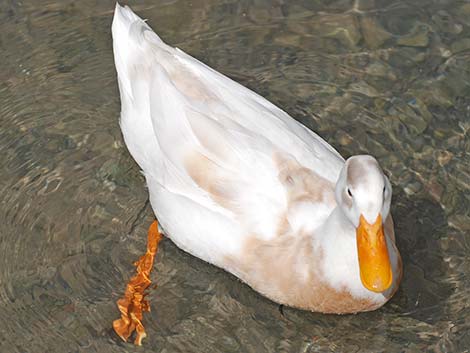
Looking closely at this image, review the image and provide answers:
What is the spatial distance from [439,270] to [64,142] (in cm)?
184

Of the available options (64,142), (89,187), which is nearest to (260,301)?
(89,187)

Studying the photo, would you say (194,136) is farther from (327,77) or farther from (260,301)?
(327,77)

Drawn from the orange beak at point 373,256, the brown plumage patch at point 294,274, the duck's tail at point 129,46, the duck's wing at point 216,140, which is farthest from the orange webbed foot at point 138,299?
the orange beak at point 373,256

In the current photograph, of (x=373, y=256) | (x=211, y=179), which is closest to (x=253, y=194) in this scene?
(x=211, y=179)

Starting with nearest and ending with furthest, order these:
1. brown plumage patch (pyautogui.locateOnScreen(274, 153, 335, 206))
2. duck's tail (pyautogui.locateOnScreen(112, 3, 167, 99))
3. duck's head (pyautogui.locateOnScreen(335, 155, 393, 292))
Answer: duck's head (pyautogui.locateOnScreen(335, 155, 393, 292)) < brown plumage patch (pyautogui.locateOnScreen(274, 153, 335, 206)) < duck's tail (pyautogui.locateOnScreen(112, 3, 167, 99))

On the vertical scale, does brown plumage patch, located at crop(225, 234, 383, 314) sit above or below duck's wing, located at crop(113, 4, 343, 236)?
below

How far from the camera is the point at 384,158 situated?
466 centimetres

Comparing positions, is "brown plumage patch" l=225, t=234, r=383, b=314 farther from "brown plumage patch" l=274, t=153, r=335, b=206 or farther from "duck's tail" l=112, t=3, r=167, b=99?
"duck's tail" l=112, t=3, r=167, b=99

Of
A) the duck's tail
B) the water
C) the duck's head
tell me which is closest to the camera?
the duck's head

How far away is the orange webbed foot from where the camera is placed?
4.03 meters

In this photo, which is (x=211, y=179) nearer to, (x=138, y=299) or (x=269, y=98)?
(x=138, y=299)

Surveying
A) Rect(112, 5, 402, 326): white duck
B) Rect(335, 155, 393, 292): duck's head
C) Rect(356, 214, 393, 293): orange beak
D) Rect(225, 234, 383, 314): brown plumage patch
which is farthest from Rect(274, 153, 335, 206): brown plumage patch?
Rect(356, 214, 393, 293): orange beak

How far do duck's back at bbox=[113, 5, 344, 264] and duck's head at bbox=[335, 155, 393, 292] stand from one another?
0.36 m

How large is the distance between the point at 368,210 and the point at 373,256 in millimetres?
199
